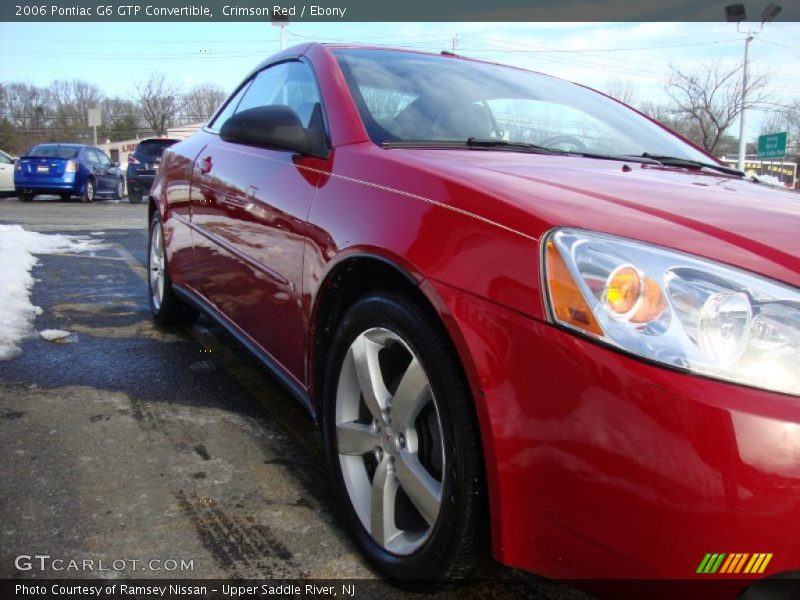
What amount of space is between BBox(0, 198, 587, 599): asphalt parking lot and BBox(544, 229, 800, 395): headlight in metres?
0.80

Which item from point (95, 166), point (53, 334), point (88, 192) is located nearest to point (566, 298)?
point (53, 334)

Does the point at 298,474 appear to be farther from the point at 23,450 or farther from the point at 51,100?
the point at 51,100

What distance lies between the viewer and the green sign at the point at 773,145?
2998cm

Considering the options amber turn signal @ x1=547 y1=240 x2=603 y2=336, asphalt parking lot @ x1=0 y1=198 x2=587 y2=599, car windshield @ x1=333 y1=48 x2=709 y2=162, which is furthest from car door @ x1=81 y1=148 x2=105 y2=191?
amber turn signal @ x1=547 y1=240 x2=603 y2=336

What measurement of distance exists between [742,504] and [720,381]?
0.70ft

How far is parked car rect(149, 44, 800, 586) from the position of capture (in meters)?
1.24

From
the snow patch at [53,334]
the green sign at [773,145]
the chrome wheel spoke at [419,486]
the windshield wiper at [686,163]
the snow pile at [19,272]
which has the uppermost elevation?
the green sign at [773,145]

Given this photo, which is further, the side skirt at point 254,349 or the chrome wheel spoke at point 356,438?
the side skirt at point 254,349

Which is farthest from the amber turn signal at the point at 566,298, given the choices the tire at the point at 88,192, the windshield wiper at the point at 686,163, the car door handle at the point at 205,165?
the tire at the point at 88,192

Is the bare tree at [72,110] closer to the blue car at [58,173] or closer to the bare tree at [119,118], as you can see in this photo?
the bare tree at [119,118]

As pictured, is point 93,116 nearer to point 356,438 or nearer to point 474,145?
point 474,145

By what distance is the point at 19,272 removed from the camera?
5.92 m

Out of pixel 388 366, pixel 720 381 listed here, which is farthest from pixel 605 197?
pixel 388 366

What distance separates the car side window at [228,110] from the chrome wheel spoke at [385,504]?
2494mm
